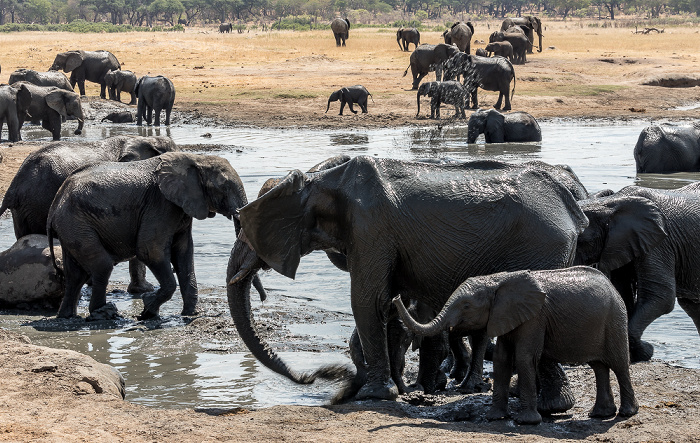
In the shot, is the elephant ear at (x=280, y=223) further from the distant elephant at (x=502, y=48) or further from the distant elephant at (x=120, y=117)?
the distant elephant at (x=502, y=48)

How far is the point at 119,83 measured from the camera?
32.9 m

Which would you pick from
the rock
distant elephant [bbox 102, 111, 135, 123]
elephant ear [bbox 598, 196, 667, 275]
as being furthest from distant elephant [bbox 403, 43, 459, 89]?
elephant ear [bbox 598, 196, 667, 275]

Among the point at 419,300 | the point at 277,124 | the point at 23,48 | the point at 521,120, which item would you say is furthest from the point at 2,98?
the point at 23,48

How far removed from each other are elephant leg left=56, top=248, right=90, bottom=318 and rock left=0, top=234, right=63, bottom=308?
339 mm

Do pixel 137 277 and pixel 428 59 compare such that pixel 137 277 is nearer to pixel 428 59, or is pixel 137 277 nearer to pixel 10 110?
pixel 10 110

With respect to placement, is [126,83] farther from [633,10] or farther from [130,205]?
[633,10]

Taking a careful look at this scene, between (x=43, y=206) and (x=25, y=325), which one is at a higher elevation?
(x=43, y=206)

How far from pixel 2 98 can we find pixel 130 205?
14072 millimetres

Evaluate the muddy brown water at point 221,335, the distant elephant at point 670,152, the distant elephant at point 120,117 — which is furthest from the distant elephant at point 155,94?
the distant elephant at point 670,152

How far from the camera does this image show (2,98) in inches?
851

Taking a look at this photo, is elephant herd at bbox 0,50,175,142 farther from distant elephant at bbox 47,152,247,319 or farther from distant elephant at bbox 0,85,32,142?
distant elephant at bbox 47,152,247,319

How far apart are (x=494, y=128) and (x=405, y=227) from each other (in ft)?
52.9

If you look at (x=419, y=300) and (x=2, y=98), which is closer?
(x=419, y=300)

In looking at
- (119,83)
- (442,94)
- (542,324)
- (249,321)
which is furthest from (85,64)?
(542,324)
